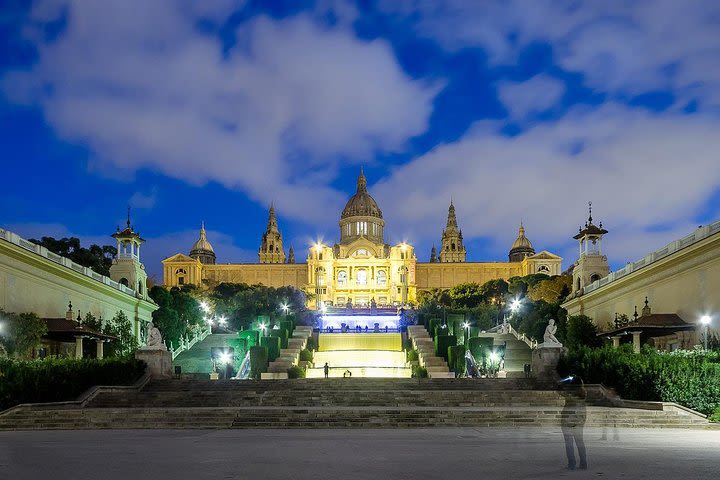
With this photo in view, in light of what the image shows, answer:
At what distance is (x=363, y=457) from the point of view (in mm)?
16984

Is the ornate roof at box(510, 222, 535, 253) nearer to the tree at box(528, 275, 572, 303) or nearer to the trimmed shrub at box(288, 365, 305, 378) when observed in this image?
the tree at box(528, 275, 572, 303)

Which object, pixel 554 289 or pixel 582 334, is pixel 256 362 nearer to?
pixel 582 334

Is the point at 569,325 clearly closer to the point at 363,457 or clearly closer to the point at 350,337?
the point at 350,337

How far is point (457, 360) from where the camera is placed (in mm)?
44688

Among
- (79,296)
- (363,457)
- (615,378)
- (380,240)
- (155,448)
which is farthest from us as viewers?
(380,240)

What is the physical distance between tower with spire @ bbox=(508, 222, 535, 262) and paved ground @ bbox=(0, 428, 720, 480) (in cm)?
15191

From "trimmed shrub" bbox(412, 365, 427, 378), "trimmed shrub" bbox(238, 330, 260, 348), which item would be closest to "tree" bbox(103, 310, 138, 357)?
"trimmed shrub" bbox(238, 330, 260, 348)

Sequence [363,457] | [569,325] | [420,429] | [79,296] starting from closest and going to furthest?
[363,457] < [420,429] < [79,296] < [569,325]

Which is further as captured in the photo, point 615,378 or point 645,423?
point 615,378

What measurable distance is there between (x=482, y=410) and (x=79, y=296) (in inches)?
1340

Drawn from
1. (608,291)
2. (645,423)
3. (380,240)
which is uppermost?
(380,240)

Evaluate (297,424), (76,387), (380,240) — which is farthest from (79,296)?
(380,240)

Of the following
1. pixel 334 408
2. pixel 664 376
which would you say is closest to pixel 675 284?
pixel 664 376

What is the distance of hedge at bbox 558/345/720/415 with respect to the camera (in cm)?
2764
